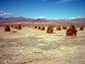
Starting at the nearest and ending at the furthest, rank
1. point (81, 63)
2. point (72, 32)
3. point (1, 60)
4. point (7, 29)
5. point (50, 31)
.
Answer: point (81, 63)
point (1, 60)
point (72, 32)
point (50, 31)
point (7, 29)

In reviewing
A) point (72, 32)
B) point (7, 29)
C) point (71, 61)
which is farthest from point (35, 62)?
point (7, 29)

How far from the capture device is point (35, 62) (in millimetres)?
10859

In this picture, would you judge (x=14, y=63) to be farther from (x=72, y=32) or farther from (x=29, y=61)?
(x=72, y=32)

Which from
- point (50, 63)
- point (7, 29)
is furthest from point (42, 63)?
point (7, 29)

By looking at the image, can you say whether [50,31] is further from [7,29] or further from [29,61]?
[29,61]

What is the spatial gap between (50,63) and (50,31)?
79.1 ft

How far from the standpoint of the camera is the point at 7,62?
10781 millimetres

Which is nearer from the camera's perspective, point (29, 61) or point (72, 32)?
point (29, 61)

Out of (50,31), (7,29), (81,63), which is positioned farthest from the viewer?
(7,29)

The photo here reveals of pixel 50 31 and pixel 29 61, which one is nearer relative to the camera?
pixel 29 61

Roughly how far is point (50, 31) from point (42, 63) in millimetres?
24103

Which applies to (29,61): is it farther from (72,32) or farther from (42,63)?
(72,32)

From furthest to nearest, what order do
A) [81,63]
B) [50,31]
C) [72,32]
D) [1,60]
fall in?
[50,31] → [72,32] → [1,60] → [81,63]

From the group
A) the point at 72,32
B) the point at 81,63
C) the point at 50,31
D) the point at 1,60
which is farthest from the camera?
the point at 50,31
